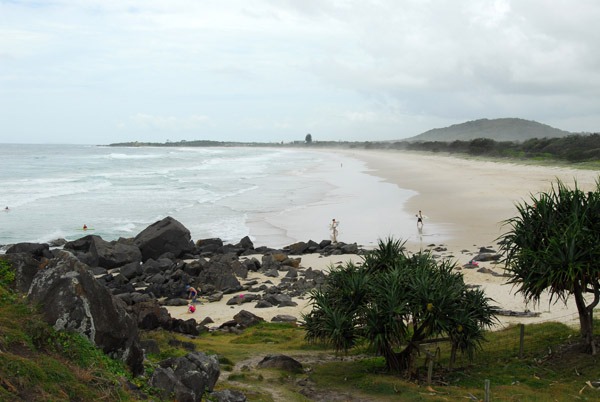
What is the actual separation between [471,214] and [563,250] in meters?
26.5

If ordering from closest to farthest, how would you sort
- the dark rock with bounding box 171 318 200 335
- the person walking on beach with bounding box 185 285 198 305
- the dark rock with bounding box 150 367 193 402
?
the dark rock with bounding box 150 367 193 402, the dark rock with bounding box 171 318 200 335, the person walking on beach with bounding box 185 285 198 305

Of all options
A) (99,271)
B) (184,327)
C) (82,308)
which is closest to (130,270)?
(99,271)

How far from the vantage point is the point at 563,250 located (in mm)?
11789

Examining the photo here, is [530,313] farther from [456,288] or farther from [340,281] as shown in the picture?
[340,281]

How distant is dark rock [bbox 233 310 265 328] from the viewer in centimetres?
1818

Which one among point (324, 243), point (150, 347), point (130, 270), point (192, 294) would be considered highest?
point (150, 347)

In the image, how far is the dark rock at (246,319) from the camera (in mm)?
18183

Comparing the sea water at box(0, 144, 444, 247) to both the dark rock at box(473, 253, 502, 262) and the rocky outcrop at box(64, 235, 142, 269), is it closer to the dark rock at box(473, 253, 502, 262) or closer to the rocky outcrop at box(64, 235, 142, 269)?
the dark rock at box(473, 253, 502, 262)

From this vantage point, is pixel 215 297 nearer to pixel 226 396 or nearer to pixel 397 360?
pixel 397 360

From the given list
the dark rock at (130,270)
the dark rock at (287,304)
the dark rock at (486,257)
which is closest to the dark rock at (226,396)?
the dark rock at (287,304)

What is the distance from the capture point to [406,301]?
39.3ft

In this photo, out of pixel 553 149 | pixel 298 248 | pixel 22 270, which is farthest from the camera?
pixel 553 149

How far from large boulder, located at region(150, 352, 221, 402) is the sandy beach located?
8.99 m

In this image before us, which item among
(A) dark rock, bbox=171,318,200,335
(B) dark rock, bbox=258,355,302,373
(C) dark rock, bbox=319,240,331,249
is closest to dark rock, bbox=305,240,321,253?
(C) dark rock, bbox=319,240,331,249
